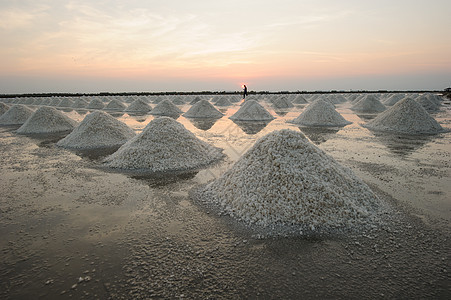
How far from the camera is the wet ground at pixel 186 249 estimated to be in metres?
3.00

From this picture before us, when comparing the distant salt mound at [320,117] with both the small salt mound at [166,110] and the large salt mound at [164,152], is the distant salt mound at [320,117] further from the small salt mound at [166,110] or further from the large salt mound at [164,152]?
the small salt mound at [166,110]

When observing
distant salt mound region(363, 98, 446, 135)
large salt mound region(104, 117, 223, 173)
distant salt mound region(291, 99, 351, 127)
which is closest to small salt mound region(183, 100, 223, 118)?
distant salt mound region(291, 99, 351, 127)

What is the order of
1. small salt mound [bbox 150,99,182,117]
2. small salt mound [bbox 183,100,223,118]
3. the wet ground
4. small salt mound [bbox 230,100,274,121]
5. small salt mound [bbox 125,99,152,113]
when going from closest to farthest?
the wet ground → small salt mound [bbox 230,100,274,121] → small salt mound [bbox 183,100,223,118] → small salt mound [bbox 150,99,182,117] → small salt mound [bbox 125,99,152,113]

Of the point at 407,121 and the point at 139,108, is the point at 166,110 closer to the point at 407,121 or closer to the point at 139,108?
the point at 139,108

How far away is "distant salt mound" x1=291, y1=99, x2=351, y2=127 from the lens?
55.9 feet

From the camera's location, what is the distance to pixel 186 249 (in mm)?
3713

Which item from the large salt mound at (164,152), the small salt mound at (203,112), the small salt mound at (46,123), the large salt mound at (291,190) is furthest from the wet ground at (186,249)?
the small salt mound at (203,112)

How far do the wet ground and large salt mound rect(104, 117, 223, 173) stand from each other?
1198 millimetres

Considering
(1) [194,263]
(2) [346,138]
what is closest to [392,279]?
(1) [194,263]

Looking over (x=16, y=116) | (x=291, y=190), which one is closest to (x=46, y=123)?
(x=16, y=116)

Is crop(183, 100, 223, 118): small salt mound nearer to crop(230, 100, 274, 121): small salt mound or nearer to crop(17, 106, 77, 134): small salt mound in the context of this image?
crop(230, 100, 274, 121): small salt mound

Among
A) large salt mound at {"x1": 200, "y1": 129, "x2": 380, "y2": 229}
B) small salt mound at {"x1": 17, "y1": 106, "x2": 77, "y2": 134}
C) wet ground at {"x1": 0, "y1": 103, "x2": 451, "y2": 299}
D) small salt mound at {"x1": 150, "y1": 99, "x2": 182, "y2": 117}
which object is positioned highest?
small salt mound at {"x1": 150, "y1": 99, "x2": 182, "y2": 117}

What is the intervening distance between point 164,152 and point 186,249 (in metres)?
4.85

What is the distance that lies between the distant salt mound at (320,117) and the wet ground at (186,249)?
35.5 feet
